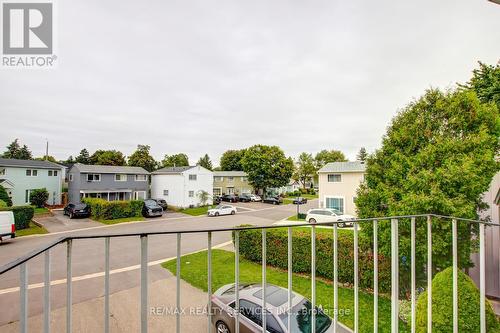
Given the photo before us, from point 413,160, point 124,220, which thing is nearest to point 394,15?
point 413,160

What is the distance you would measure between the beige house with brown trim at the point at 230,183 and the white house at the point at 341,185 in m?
17.8

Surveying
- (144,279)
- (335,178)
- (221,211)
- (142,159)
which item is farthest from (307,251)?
(142,159)

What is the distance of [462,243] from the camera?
15.9 ft

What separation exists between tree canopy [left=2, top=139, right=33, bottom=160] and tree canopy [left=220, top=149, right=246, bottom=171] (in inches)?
1545

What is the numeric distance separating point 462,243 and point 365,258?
79.7 inches

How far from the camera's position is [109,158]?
38219 mm

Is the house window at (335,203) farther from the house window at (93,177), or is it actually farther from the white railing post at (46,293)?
the house window at (93,177)

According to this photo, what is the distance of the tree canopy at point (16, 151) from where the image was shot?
4397cm

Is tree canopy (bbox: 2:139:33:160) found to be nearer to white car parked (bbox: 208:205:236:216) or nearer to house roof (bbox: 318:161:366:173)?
white car parked (bbox: 208:205:236:216)

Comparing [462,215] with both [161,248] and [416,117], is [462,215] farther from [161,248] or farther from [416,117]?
[161,248]

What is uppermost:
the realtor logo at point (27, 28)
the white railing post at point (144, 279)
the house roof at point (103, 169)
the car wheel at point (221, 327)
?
A: the realtor logo at point (27, 28)

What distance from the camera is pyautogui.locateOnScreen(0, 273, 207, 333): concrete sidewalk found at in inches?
176

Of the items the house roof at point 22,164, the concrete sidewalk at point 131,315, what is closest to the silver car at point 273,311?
the concrete sidewalk at point 131,315

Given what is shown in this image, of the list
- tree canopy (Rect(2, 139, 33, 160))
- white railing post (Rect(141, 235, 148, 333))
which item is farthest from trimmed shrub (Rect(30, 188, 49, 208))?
tree canopy (Rect(2, 139, 33, 160))
